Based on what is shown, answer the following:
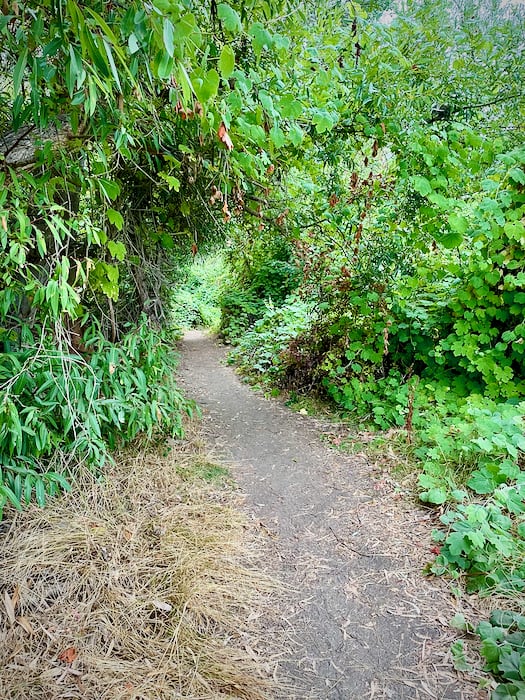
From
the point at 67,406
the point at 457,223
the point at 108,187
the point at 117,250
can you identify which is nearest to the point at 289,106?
the point at 108,187

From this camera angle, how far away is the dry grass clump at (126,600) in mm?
1411

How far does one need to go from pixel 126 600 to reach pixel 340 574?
102cm

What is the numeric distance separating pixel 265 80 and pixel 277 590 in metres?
2.58

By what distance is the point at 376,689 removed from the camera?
144cm

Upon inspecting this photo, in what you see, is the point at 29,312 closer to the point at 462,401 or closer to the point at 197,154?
the point at 197,154

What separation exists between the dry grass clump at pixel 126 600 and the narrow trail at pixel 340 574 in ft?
0.68

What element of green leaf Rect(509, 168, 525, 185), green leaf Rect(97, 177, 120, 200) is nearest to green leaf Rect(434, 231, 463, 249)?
green leaf Rect(509, 168, 525, 185)

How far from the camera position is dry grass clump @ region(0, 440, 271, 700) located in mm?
1411

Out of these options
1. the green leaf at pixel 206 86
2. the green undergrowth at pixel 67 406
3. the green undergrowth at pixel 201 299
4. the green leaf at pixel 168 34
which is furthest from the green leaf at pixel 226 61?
the green undergrowth at pixel 201 299

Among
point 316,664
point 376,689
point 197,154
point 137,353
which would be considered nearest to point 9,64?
point 197,154

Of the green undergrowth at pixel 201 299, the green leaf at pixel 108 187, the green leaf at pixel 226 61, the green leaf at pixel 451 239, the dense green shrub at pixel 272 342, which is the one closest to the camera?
the green leaf at pixel 226 61

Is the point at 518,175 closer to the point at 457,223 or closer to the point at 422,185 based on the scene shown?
the point at 457,223

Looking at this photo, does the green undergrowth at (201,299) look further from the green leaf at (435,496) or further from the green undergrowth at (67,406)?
the green leaf at (435,496)

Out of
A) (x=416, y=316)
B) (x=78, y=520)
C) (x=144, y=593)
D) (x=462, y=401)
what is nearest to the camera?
(x=144, y=593)
